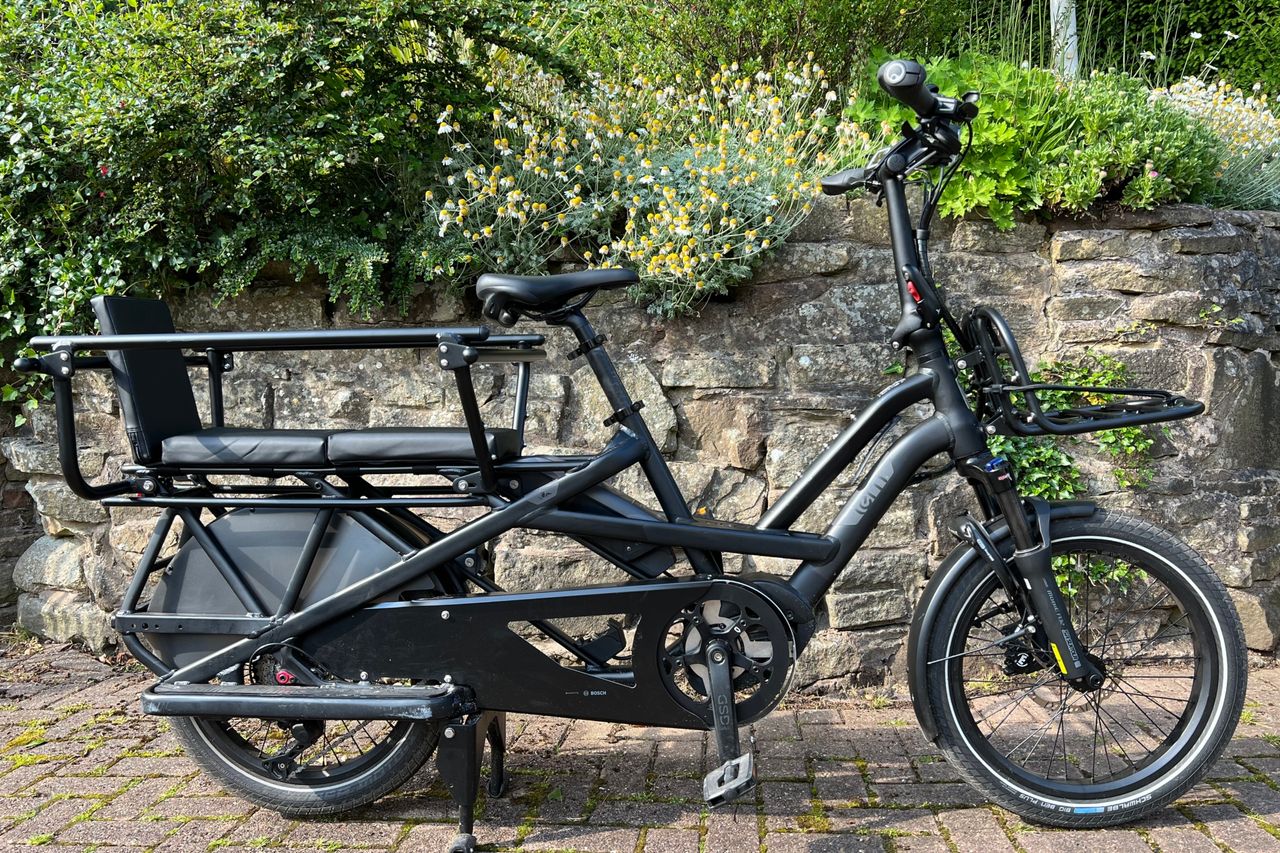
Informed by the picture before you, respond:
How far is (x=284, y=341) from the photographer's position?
89.7 inches

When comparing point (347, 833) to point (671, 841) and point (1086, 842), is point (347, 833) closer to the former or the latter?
point (671, 841)

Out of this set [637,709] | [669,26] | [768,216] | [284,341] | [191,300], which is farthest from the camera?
[669,26]

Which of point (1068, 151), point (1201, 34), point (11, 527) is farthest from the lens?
point (1201, 34)

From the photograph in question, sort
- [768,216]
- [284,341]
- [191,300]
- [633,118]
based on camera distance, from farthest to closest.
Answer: [633,118]
[191,300]
[768,216]
[284,341]

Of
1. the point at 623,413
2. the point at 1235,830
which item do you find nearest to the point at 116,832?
the point at 623,413

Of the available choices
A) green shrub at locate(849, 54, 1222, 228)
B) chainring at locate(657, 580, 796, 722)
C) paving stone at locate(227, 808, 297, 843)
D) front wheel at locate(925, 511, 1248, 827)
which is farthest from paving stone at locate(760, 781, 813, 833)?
green shrub at locate(849, 54, 1222, 228)

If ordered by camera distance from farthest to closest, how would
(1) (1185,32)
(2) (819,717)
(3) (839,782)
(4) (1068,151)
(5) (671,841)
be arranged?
(1) (1185,32) < (4) (1068,151) < (2) (819,717) < (3) (839,782) < (5) (671,841)

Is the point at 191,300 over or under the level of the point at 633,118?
under

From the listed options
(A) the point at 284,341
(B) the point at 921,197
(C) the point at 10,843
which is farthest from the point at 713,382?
(C) the point at 10,843

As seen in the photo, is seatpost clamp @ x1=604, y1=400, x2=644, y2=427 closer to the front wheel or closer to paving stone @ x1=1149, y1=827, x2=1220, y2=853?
the front wheel

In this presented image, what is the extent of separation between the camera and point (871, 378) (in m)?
3.49

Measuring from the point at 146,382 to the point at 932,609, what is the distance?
2092mm

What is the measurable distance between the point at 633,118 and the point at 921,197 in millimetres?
1195

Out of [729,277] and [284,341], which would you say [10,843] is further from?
[729,277]
